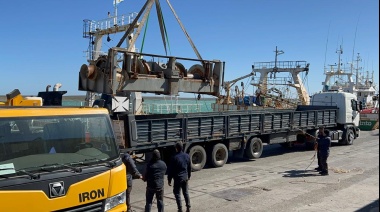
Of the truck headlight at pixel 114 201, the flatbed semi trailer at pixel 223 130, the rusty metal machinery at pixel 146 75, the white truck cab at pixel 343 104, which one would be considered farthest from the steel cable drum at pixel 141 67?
the white truck cab at pixel 343 104

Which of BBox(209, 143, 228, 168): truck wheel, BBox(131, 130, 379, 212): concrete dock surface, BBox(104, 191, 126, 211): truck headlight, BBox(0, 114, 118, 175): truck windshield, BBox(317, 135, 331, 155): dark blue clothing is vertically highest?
BBox(0, 114, 118, 175): truck windshield

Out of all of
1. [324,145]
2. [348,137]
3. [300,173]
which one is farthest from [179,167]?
[348,137]

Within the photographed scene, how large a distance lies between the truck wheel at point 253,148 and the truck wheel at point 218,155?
4.28ft

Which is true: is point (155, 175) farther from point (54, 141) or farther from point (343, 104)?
point (343, 104)

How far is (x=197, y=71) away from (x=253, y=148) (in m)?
4.09

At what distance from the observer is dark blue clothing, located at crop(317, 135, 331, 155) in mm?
10836

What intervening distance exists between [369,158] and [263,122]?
4.25 meters

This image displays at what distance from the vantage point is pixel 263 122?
13539 mm

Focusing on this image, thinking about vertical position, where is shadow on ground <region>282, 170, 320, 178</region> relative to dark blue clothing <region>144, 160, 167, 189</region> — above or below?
below

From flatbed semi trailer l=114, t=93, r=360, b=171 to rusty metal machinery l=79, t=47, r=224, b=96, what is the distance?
2.87ft

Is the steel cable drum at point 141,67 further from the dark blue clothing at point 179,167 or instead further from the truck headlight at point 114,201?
the truck headlight at point 114,201

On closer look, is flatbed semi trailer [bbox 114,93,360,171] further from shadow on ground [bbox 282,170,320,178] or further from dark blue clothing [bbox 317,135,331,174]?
dark blue clothing [bbox 317,135,331,174]

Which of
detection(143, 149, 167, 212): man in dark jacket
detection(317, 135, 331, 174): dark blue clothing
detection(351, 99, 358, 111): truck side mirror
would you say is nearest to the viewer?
detection(143, 149, 167, 212): man in dark jacket

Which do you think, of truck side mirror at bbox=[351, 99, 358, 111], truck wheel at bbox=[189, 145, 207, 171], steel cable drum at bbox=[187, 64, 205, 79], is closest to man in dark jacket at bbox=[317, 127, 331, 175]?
truck wheel at bbox=[189, 145, 207, 171]
